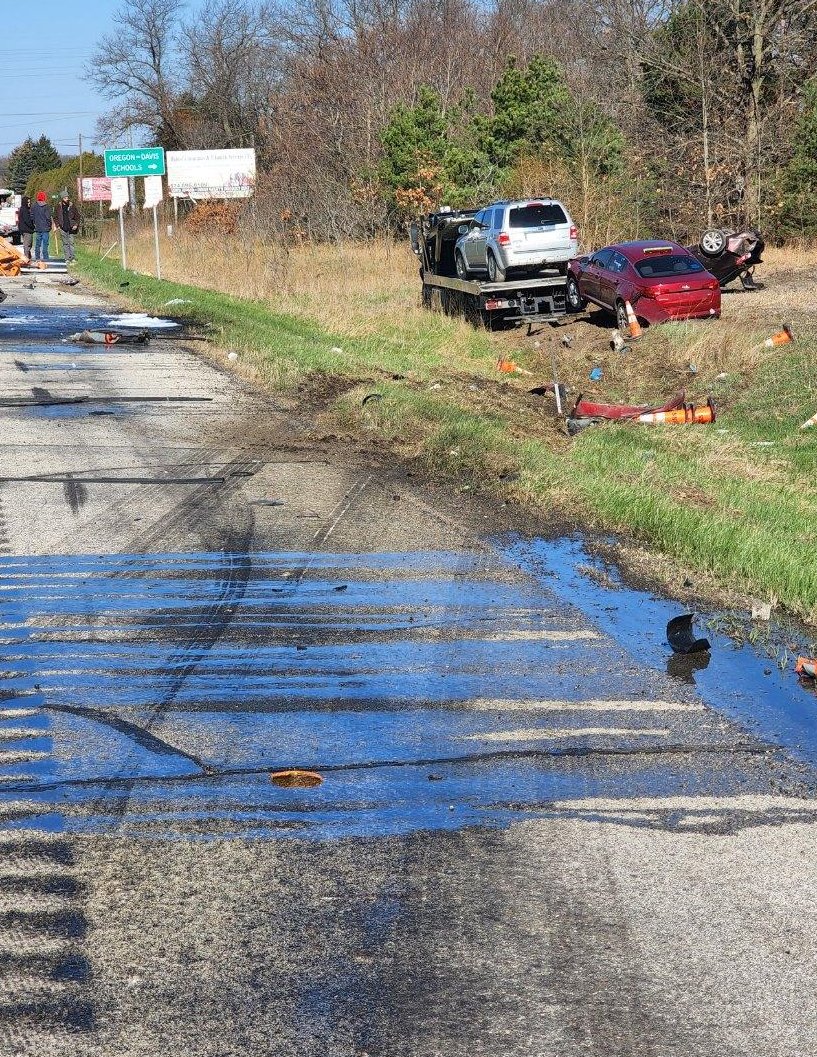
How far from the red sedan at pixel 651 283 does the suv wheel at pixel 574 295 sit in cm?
35

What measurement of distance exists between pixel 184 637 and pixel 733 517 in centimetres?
494

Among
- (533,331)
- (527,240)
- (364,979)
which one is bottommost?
(364,979)

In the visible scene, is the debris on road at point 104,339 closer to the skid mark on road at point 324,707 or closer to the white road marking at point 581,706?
the skid mark on road at point 324,707

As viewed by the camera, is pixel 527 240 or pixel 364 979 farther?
pixel 527 240

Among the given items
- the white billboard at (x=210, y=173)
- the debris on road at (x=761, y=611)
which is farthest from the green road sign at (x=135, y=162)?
the debris on road at (x=761, y=611)

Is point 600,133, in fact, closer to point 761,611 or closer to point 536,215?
point 536,215

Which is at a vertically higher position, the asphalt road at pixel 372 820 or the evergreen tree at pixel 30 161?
the evergreen tree at pixel 30 161

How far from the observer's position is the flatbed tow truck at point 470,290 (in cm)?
2427

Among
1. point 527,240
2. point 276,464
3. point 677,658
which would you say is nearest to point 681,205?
point 527,240

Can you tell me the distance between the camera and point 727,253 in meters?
27.1

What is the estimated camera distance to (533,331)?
2458cm

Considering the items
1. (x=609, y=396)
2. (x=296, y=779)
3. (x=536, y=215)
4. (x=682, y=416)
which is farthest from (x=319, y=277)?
(x=296, y=779)

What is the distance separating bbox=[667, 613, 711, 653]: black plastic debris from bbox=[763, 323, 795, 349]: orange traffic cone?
13.0 meters

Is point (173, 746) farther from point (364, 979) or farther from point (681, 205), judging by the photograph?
point (681, 205)
